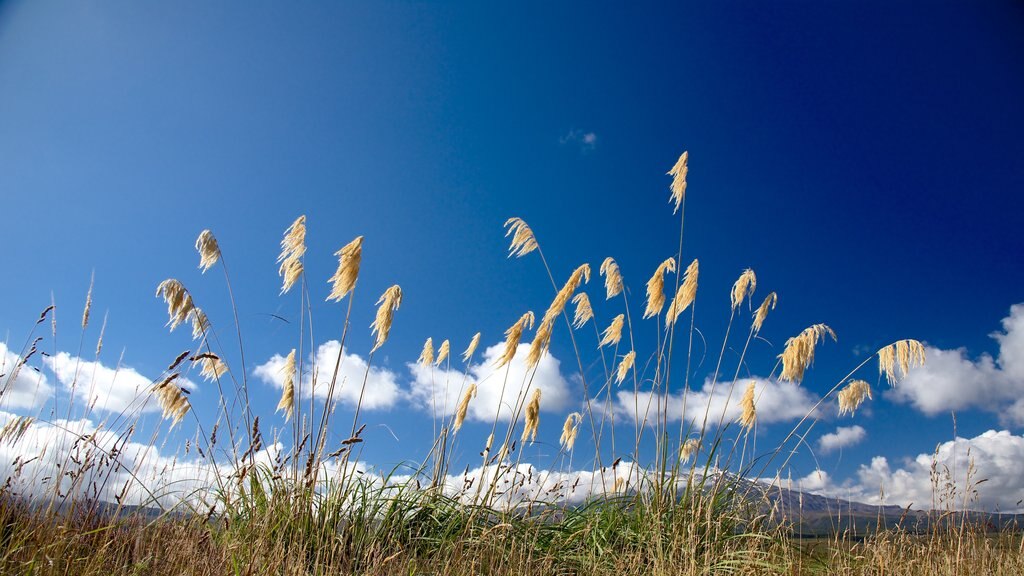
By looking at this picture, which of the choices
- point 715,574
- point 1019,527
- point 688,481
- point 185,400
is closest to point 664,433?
point 688,481

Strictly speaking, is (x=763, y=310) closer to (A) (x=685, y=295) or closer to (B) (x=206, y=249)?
(A) (x=685, y=295)

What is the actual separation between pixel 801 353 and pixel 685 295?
1.14 meters

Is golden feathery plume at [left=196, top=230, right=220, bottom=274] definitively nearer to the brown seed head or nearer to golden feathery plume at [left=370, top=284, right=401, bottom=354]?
golden feathery plume at [left=370, top=284, right=401, bottom=354]

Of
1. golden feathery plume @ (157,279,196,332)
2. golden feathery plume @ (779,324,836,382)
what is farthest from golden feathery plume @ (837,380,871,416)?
golden feathery plume @ (157,279,196,332)

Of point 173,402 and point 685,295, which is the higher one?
point 685,295

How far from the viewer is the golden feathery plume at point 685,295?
578 cm

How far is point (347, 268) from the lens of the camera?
529 centimetres

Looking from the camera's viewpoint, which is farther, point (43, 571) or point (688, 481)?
point (688, 481)

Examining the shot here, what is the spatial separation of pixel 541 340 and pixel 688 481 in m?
1.84

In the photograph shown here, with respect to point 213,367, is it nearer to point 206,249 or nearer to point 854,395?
point 206,249

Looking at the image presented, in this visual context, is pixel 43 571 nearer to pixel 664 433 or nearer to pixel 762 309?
pixel 664 433

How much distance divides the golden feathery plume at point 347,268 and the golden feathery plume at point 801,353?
3967mm

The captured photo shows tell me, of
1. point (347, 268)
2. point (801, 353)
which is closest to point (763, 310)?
point (801, 353)

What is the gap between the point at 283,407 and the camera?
5746mm
